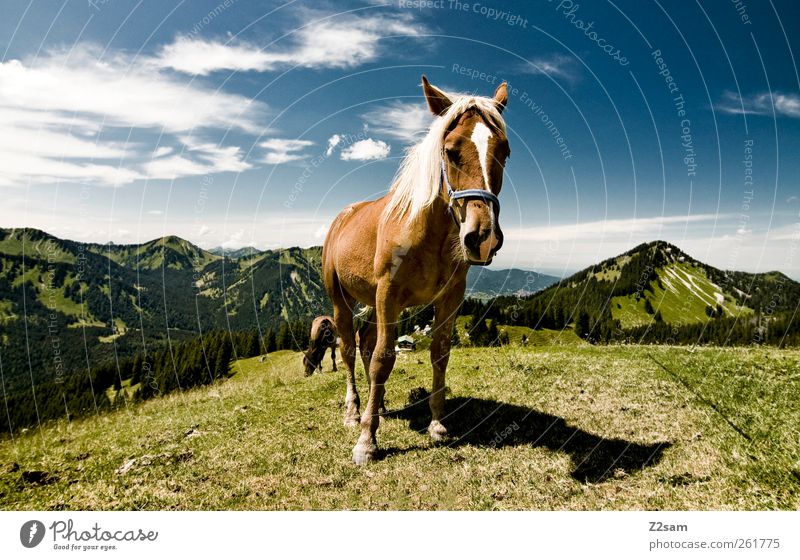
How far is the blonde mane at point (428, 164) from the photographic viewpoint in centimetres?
518

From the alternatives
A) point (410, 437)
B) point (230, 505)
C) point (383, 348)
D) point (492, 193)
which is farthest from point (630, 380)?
point (230, 505)

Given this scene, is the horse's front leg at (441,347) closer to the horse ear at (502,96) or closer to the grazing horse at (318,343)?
the horse ear at (502,96)

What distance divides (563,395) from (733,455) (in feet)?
11.8

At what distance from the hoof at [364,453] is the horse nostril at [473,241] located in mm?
3617

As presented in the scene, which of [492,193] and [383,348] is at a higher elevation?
[492,193]

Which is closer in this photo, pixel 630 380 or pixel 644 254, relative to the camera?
pixel 630 380

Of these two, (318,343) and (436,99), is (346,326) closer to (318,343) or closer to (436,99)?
(436,99)

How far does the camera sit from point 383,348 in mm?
6207

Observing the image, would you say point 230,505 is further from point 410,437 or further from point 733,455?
point 733,455
